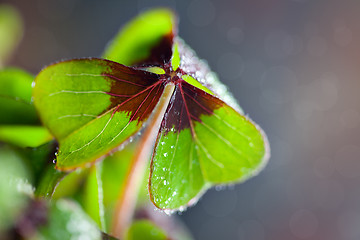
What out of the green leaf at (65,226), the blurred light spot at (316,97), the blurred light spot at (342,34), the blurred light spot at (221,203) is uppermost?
the blurred light spot at (342,34)

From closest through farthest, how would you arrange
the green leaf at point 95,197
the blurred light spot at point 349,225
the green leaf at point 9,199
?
the green leaf at point 9,199 → the green leaf at point 95,197 → the blurred light spot at point 349,225

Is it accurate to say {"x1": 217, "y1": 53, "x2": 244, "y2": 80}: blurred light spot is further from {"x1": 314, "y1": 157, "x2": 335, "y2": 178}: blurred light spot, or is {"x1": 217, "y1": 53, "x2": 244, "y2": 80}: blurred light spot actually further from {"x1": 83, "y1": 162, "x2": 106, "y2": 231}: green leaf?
{"x1": 83, "y1": 162, "x2": 106, "y2": 231}: green leaf

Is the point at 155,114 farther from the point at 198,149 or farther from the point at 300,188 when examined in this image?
the point at 300,188

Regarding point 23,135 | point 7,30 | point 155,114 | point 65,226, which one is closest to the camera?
point 65,226

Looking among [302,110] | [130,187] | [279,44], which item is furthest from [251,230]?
[130,187]

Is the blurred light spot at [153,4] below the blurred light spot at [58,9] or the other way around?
the other way around

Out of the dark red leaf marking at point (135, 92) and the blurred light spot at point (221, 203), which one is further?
the blurred light spot at point (221, 203)

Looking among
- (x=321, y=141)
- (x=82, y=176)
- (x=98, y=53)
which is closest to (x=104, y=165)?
(x=82, y=176)

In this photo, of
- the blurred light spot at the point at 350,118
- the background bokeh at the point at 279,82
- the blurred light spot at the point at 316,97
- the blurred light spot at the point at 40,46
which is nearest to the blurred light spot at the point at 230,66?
the background bokeh at the point at 279,82

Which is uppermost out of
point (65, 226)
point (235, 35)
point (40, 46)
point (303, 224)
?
point (235, 35)

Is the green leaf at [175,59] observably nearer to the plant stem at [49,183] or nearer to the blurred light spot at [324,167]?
the plant stem at [49,183]
